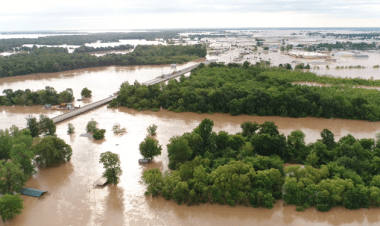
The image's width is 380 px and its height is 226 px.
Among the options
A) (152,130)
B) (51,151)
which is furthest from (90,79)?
(51,151)

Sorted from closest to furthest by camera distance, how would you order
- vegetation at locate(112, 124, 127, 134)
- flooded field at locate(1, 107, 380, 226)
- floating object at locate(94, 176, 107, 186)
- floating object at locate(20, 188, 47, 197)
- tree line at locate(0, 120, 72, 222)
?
tree line at locate(0, 120, 72, 222) → flooded field at locate(1, 107, 380, 226) → floating object at locate(20, 188, 47, 197) → floating object at locate(94, 176, 107, 186) → vegetation at locate(112, 124, 127, 134)

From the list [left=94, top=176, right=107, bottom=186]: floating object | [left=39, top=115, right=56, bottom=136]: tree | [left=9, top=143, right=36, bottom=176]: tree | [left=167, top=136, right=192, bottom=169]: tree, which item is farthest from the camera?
[left=39, top=115, right=56, bottom=136]: tree

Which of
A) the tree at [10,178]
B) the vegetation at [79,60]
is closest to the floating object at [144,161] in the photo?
the tree at [10,178]

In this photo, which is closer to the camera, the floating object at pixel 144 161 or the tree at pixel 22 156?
the tree at pixel 22 156

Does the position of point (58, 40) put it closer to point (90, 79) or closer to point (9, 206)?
point (90, 79)

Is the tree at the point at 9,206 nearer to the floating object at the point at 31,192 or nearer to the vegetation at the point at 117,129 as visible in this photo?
the floating object at the point at 31,192

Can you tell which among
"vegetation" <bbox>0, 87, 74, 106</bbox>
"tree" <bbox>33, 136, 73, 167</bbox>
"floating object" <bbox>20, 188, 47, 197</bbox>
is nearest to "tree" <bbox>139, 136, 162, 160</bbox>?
"tree" <bbox>33, 136, 73, 167</bbox>

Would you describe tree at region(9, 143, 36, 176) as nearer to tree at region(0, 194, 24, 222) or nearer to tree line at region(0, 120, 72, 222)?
tree line at region(0, 120, 72, 222)
